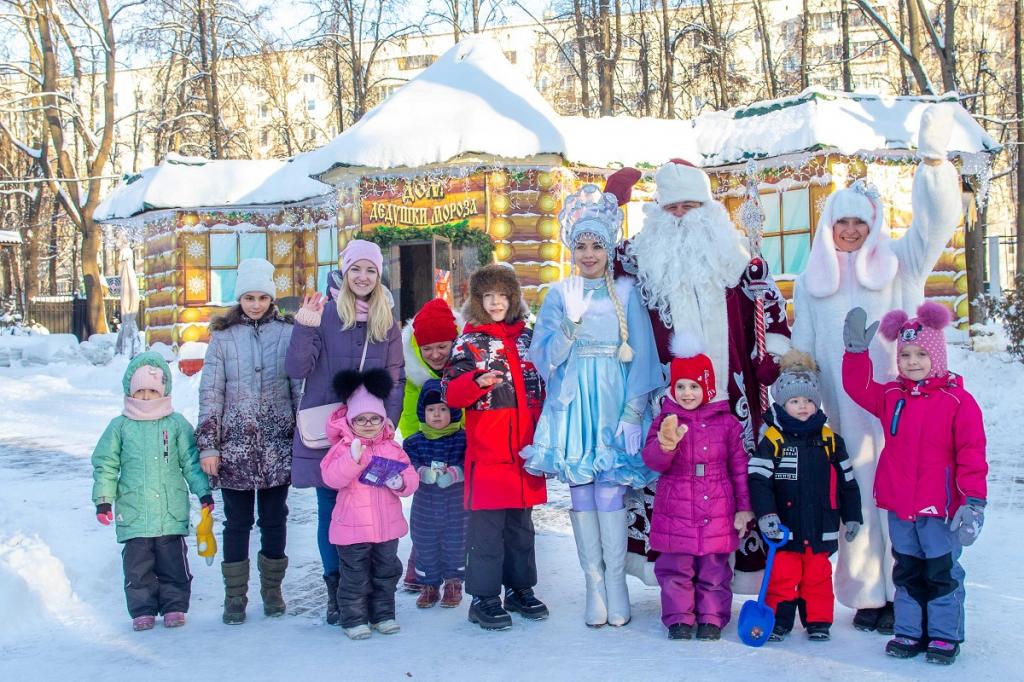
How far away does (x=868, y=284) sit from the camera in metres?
4.10

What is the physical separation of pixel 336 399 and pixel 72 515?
10.7 ft

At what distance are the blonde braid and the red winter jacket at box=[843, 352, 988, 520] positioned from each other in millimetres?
1093

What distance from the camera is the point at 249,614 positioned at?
14.4ft

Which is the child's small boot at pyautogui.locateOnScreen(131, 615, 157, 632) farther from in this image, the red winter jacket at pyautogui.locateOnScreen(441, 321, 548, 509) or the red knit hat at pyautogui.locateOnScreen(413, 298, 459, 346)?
the red knit hat at pyautogui.locateOnScreen(413, 298, 459, 346)

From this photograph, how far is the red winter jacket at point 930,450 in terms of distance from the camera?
11.5ft

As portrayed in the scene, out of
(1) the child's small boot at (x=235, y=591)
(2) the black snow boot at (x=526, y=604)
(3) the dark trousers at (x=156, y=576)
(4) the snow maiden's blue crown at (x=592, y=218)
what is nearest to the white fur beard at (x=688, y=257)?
(4) the snow maiden's blue crown at (x=592, y=218)

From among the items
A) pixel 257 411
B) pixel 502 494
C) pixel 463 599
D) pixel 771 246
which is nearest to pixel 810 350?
pixel 502 494

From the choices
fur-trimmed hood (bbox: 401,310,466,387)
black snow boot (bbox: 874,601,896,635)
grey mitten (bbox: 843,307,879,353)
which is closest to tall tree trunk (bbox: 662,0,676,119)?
fur-trimmed hood (bbox: 401,310,466,387)

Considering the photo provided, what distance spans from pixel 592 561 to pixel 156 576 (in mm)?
2020

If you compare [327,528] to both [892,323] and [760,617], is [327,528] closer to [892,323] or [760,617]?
[760,617]

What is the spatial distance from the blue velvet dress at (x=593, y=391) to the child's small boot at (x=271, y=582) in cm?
129

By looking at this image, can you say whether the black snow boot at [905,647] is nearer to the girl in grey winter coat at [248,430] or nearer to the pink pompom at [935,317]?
the pink pompom at [935,317]

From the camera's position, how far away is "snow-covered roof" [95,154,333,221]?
15844mm

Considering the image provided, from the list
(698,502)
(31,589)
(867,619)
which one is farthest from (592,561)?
(31,589)
